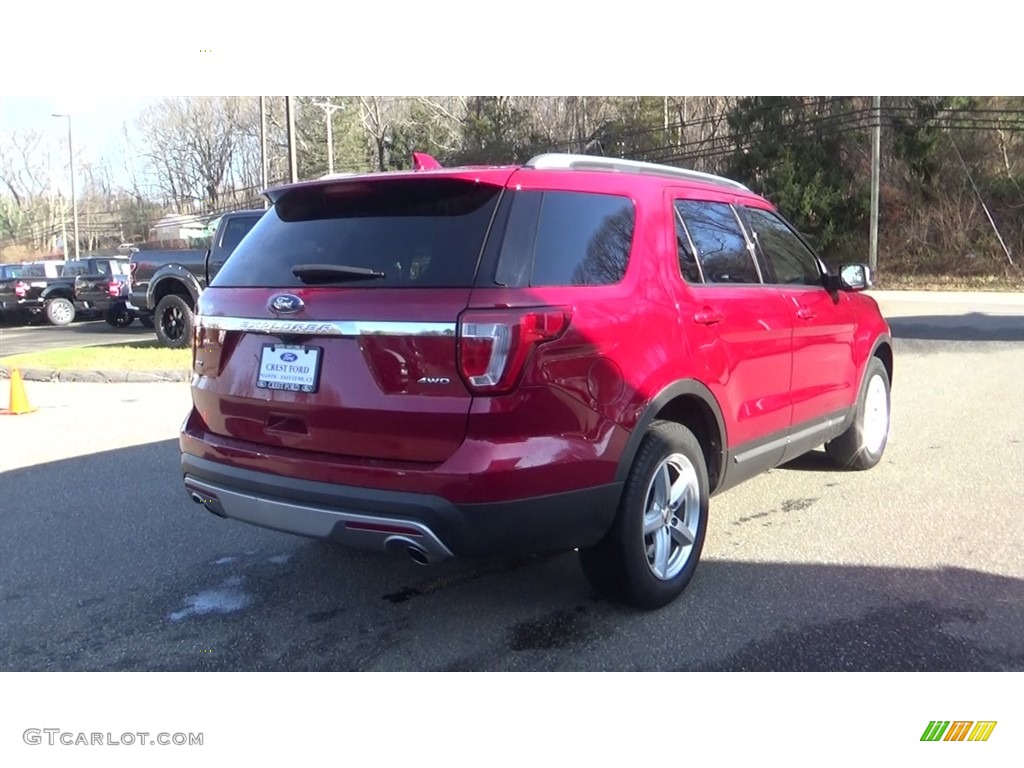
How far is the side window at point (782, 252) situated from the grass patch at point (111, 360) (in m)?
8.26

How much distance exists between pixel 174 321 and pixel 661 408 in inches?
470

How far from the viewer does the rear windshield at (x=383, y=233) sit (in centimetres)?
312

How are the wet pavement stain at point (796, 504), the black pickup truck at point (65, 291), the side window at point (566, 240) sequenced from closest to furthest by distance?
the side window at point (566, 240) < the wet pavement stain at point (796, 504) < the black pickup truck at point (65, 291)

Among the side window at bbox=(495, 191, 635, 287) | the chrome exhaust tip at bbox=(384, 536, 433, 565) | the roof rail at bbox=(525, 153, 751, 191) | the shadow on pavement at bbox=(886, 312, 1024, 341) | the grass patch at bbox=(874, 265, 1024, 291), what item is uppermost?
the roof rail at bbox=(525, 153, 751, 191)

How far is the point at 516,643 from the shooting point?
340cm

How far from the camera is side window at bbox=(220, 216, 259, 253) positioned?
40.0ft

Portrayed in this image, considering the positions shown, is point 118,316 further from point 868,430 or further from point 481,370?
point 481,370

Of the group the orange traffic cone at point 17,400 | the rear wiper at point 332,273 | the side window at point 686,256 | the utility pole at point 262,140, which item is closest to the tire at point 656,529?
the side window at point 686,256

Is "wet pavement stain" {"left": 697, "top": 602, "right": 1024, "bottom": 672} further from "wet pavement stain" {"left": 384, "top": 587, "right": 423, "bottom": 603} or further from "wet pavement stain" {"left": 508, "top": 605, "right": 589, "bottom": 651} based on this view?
"wet pavement stain" {"left": 384, "top": 587, "right": 423, "bottom": 603}

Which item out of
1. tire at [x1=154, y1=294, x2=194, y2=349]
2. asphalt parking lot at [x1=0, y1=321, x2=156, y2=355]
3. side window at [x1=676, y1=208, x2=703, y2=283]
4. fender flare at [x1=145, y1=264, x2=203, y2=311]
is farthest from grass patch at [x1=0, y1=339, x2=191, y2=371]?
side window at [x1=676, y1=208, x2=703, y2=283]

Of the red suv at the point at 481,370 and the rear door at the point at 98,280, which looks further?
the rear door at the point at 98,280

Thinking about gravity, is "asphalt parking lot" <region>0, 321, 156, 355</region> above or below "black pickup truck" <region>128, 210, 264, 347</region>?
below

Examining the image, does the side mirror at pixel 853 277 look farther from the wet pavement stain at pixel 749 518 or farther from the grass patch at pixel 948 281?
the grass patch at pixel 948 281

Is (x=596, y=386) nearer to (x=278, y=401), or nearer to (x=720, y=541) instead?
(x=278, y=401)
